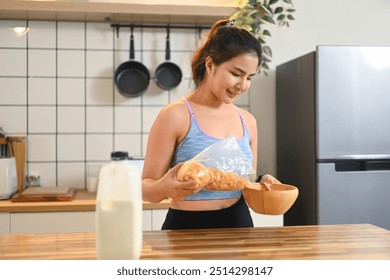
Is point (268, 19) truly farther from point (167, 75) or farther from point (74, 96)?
point (74, 96)

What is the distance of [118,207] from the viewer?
748mm

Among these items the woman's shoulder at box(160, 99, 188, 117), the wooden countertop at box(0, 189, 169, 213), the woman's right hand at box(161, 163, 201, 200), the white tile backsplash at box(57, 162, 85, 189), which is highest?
the woman's shoulder at box(160, 99, 188, 117)

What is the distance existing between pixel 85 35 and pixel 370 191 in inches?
63.1

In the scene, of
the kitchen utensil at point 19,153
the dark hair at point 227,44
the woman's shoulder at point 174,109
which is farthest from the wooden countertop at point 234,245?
the kitchen utensil at point 19,153

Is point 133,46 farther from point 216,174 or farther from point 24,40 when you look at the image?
point 216,174

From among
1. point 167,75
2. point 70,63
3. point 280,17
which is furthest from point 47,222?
point 280,17

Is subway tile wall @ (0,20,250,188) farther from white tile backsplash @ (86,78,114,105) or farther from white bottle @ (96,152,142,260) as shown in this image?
white bottle @ (96,152,142,260)

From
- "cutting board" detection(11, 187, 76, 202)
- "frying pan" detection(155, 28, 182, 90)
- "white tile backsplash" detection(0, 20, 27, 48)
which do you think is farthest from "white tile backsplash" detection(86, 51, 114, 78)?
"cutting board" detection(11, 187, 76, 202)

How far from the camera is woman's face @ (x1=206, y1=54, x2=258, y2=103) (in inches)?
50.7

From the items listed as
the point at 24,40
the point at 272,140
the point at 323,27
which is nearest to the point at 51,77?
the point at 24,40

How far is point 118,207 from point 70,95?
187cm

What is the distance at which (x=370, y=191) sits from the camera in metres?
2.23

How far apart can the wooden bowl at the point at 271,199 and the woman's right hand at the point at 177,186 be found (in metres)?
0.18

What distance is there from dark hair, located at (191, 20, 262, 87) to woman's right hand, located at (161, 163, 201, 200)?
1.39 feet
